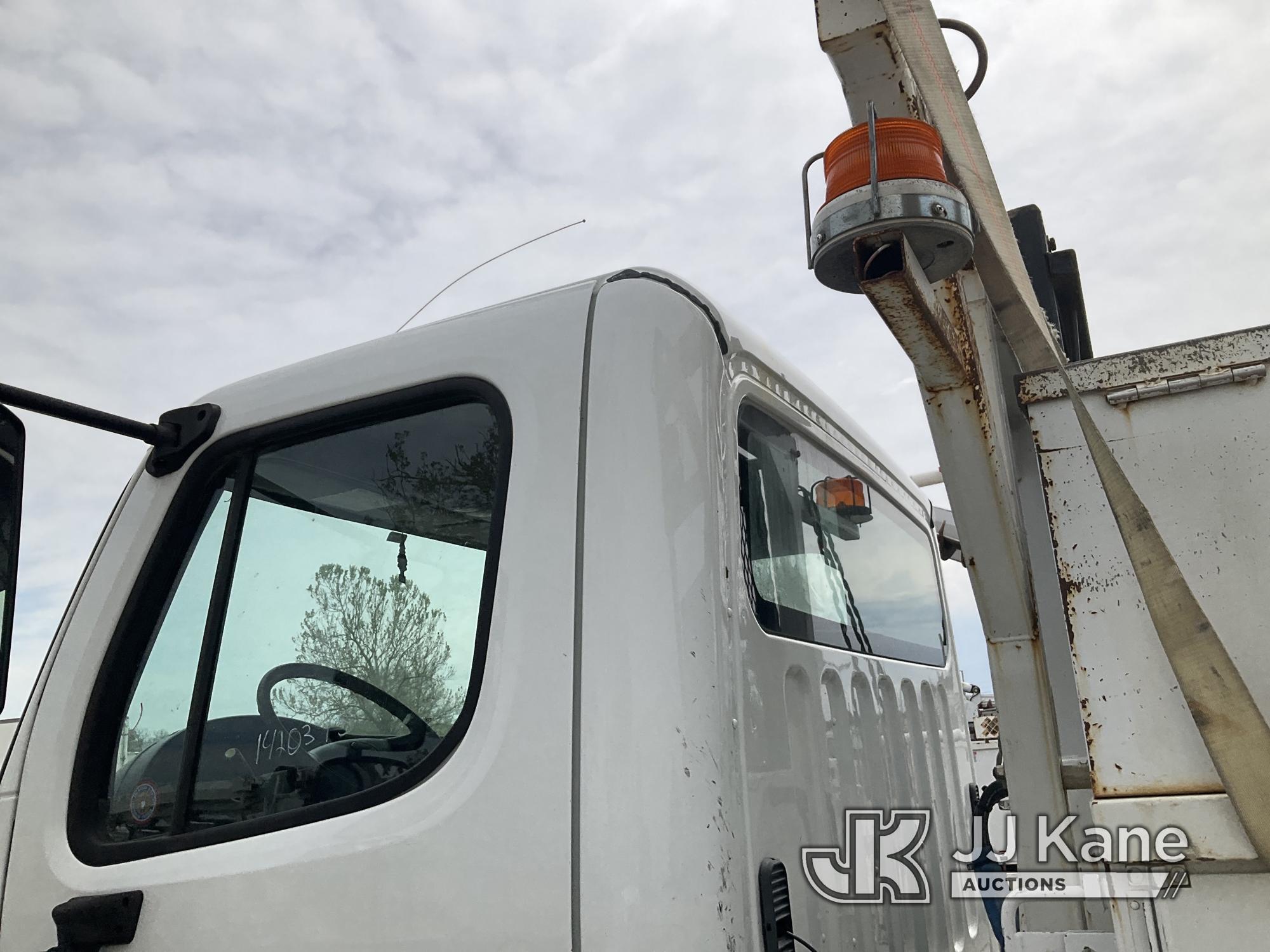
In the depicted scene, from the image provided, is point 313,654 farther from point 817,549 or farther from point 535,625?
point 817,549

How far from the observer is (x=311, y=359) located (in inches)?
69.6

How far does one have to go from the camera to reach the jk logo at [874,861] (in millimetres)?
1468

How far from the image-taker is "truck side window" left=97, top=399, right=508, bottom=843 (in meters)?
1.41

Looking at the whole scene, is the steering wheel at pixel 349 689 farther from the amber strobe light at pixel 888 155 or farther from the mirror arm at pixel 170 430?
the amber strobe light at pixel 888 155

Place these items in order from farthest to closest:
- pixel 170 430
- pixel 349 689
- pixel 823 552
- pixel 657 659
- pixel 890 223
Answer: pixel 823 552
pixel 170 430
pixel 349 689
pixel 890 223
pixel 657 659

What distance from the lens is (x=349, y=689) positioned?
1.47 m

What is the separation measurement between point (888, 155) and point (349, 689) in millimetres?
1123

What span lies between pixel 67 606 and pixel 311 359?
0.62 m

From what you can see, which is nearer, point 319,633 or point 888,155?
point 888,155

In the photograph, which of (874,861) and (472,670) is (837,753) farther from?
(472,670)

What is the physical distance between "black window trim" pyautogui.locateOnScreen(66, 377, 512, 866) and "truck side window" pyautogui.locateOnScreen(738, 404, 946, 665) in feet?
1.32

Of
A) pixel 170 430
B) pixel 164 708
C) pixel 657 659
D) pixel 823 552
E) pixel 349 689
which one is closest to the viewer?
pixel 657 659

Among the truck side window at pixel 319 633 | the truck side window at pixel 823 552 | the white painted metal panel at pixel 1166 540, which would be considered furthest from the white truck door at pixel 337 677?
the white painted metal panel at pixel 1166 540

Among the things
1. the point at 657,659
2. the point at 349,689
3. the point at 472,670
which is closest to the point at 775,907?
the point at 657,659
